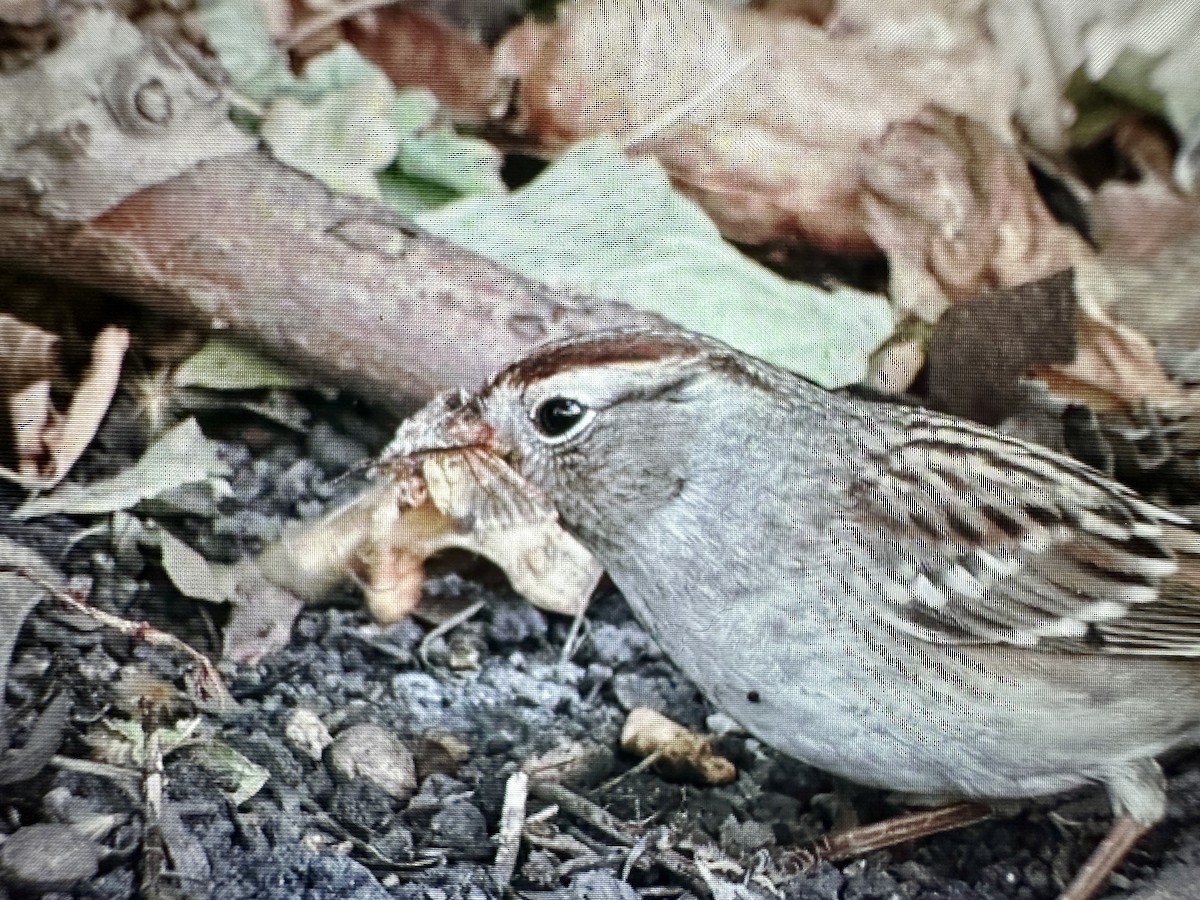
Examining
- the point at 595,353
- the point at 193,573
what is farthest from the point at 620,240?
the point at 193,573

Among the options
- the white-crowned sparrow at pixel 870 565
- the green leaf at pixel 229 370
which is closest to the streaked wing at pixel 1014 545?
the white-crowned sparrow at pixel 870 565

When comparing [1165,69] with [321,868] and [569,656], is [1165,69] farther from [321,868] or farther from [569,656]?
[321,868]

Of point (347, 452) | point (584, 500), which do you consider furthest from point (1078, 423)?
point (347, 452)

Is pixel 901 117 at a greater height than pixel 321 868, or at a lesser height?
greater

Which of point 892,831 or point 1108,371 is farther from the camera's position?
point 1108,371

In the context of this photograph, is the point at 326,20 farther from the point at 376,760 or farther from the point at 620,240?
the point at 376,760

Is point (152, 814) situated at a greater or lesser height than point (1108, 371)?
lesser
